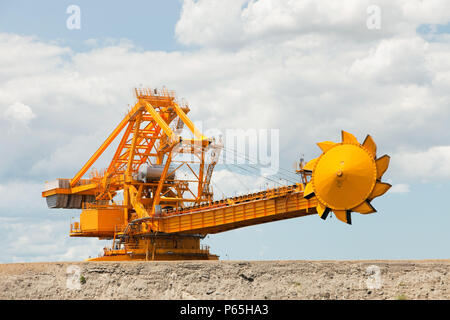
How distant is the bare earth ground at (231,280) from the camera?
3534 centimetres

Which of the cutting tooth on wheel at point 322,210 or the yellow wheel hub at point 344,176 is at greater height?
the yellow wheel hub at point 344,176

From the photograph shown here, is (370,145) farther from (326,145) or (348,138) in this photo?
(326,145)

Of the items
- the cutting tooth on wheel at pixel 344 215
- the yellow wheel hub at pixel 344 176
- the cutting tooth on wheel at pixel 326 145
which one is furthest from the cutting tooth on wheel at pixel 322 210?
the cutting tooth on wheel at pixel 326 145

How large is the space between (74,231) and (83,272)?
21223mm

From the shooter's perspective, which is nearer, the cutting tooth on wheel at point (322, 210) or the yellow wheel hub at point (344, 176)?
the yellow wheel hub at point (344, 176)

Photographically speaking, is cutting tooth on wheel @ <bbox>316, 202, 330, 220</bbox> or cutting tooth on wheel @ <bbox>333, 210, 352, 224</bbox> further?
cutting tooth on wheel @ <bbox>316, 202, 330, 220</bbox>

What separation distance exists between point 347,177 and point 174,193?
71.2 feet

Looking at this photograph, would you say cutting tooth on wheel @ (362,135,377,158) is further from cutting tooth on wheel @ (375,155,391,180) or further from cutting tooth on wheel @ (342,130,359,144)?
cutting tooth on wheel @ (342,130,359,144)

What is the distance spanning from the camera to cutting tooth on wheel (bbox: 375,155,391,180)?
38.2 m

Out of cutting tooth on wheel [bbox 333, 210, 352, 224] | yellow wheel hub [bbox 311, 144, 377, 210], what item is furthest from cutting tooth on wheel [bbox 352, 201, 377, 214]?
cutting tooth on wheel [bbox 333, 210, 352, 224]

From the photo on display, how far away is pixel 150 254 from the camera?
53.6 m

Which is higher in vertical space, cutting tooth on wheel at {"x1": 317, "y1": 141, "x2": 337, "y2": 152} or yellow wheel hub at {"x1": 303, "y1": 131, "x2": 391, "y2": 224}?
cutting tooth on wheel at {"x1": 317, "y1": 141, "x2": 337, "y2": 152}

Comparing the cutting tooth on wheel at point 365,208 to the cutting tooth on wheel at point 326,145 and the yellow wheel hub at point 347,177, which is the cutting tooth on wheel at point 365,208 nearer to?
→ the yellow wheel hub at point 347,177

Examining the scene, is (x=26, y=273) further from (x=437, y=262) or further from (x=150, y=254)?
(x=437, y=262)
